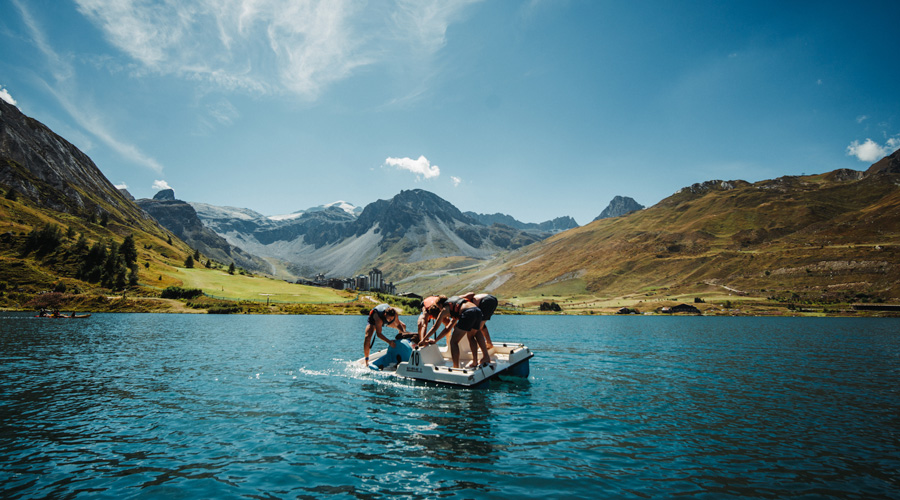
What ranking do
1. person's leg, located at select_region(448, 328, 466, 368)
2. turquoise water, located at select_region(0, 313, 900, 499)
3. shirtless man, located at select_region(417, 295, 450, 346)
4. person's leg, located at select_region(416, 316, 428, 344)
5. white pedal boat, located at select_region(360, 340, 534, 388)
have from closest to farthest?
turquoise water, located at select_region(0, 313, 900, 499) → white pedal boat, located at select_region(360, 340, 534, 388) → person's leg, located at select_region(448, 328, 466, 368) → shirtless man, located at select_region(417, 295, 450, 346) → person's leg, located at select_region(416, 316, 428, 344)

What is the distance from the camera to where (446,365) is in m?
24.7

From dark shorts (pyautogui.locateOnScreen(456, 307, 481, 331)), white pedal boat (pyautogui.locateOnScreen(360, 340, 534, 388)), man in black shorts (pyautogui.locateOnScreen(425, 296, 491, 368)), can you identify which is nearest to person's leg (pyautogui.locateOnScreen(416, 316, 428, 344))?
white pedal boat (pyautogui.locateOnScreen(360, 340, 534, 388))

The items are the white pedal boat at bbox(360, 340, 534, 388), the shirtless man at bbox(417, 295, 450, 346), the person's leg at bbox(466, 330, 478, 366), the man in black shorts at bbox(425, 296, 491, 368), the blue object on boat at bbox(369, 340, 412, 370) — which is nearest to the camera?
the white pedal boat at bbox(360, 340, 534, 388)

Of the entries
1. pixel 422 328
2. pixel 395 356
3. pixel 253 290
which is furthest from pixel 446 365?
pixel 253 290

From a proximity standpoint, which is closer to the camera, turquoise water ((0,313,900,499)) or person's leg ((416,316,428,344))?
turquoise water ((0,313,900,499))

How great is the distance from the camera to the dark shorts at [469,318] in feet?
71.8

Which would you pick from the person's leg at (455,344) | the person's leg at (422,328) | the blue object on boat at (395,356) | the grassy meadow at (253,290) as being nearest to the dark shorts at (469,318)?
the person's leg at (455,344)

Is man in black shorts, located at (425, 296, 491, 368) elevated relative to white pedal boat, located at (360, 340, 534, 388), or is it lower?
elevated

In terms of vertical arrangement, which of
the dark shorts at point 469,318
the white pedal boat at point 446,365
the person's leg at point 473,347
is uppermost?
the dark shorts at point 469,318

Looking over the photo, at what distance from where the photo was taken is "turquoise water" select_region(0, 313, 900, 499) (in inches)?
415

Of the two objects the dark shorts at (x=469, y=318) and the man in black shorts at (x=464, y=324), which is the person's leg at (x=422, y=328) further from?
the dark shorts at (x=469, y=318)

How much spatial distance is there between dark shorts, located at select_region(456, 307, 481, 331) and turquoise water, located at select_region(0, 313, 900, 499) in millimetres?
3668

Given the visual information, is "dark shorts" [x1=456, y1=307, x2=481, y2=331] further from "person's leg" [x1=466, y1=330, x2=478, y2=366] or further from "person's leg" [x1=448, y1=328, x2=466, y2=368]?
"person's leg" [x1=448, y1=328, x2=466, y2=368]

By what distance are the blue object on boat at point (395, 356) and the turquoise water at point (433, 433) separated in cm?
114
